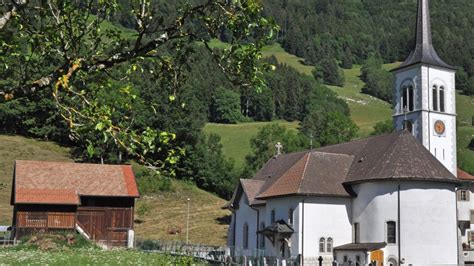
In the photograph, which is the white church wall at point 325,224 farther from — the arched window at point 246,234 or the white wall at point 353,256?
the arched window at point 246,234

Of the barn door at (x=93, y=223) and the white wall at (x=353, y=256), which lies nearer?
the white wall at (x=353, y=256)

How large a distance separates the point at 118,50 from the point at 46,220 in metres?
43.5

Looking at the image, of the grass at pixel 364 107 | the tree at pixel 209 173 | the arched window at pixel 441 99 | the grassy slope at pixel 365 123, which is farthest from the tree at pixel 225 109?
the arched window at pixel 441 99

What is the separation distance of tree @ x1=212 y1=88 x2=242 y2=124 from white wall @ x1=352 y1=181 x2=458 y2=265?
94.7m

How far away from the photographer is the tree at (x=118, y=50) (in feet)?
26.3

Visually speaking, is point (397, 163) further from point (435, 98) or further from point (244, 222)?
point (244, 222)

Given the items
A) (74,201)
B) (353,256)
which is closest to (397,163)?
(353,256)

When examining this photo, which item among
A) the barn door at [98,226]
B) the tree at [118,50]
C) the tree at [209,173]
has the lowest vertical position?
the barn door at [98,226]

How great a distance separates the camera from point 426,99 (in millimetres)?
50250

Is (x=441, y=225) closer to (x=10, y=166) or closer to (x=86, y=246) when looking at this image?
(x=86, y=246)

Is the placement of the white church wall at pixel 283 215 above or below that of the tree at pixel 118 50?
below

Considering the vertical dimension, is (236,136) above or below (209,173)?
above

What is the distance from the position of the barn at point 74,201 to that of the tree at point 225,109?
79626 millimetres

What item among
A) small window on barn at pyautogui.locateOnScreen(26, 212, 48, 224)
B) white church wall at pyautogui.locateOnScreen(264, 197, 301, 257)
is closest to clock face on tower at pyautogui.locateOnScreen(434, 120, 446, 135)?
white church wall at pyautogui.locateOnScreen(264, 197, 301, 257)
